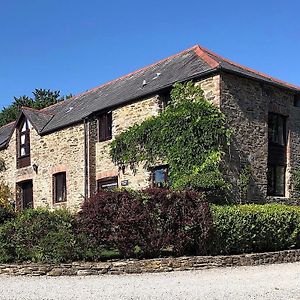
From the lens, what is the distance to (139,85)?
2014cm

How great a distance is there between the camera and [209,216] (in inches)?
470

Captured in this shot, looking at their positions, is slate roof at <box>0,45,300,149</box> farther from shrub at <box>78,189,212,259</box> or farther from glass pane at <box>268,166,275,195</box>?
shrub at <box>78,189,212,259</box>

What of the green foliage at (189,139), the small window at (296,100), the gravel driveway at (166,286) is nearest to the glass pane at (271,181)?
the green foliage at (189,139)

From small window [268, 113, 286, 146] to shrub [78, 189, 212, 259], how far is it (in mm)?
7330

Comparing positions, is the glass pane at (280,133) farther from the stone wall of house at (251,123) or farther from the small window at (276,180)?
the small window at (276,180)

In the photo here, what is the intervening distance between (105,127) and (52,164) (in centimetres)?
425

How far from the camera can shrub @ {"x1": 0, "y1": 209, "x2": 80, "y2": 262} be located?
11.1m

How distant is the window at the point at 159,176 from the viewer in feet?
55.5

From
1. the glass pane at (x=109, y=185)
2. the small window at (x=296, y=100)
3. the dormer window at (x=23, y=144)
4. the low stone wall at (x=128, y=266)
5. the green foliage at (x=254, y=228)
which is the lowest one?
the low stone wall at (x=128, y=266)

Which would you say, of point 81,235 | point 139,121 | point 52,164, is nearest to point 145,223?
point 81,235

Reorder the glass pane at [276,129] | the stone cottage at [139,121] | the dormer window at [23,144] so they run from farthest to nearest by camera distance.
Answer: the dormer window at [23,144] → the glass pane at [276,129] → the stone cottage at [139,121]

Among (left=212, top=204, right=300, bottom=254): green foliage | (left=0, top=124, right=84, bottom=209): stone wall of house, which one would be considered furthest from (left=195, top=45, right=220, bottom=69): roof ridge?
(left=0, top=124, right=84, bottom=209): stone wall of house

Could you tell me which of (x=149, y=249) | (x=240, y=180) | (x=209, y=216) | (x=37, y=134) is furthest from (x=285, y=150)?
(x=37, y=134)

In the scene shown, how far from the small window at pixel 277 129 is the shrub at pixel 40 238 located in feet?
31.6
